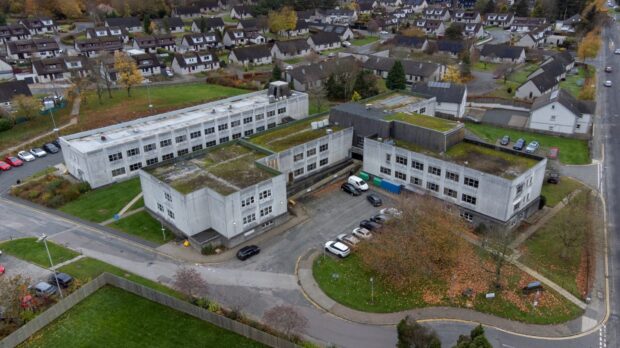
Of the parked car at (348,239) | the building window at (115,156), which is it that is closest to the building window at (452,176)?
the parked car at (348,239)

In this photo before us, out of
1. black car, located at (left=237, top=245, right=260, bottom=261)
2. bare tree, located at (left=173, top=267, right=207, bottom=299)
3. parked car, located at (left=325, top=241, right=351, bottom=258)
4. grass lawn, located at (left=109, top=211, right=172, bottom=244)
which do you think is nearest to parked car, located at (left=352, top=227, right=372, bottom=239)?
parked car, located at (left=325, top=241, right=351, bottom=258)

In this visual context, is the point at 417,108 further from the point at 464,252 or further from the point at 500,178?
the point at 464,252

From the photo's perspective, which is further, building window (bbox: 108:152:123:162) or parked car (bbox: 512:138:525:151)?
parked car (bbox: 512:138:525:151)

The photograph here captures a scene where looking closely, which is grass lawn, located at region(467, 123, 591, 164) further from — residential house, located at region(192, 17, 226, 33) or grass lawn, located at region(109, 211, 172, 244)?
residential house, located at region(192, 17, 226, 33)

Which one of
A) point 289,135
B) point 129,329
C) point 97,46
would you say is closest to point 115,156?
point 289,135

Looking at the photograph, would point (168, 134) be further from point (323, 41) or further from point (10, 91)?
point (323, 41)

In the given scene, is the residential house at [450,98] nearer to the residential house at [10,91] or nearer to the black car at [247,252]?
the black car at [247,252]
